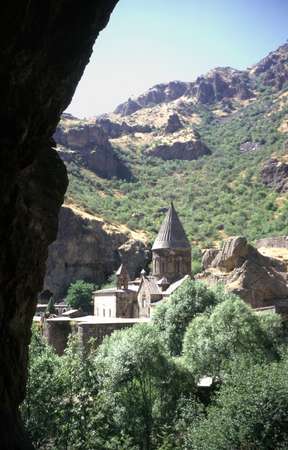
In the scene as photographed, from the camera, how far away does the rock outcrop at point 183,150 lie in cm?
12038

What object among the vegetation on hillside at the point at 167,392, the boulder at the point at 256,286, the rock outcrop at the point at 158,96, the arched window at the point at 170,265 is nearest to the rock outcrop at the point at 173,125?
the rock outcrop at the point at 158,96

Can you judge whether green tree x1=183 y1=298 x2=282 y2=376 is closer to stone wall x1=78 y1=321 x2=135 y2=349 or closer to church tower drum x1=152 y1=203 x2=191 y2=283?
stone wall x1=78 y1=321 x2=135 y2=349

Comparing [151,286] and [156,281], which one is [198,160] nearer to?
[156,281]

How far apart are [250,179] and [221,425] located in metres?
86.5

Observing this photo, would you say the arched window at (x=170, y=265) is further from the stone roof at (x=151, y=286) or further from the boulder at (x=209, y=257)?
the boulder at (x=209, y=257)

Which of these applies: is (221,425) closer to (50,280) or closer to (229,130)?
(50,280)

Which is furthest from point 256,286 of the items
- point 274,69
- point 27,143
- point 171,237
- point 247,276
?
point 274,69

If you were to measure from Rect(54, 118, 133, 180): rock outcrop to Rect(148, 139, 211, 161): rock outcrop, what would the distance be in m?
17.2

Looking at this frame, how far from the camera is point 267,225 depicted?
80.4 m

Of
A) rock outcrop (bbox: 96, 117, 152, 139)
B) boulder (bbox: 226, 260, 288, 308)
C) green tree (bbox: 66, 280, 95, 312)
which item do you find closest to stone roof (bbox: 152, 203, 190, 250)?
boulder (bbox: 226, 260, 288, 308)

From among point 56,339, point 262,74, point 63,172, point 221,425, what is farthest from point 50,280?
point 262,74

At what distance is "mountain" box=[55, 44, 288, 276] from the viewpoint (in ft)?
292

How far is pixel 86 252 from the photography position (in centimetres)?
7112

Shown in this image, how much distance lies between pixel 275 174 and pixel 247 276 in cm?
5845
